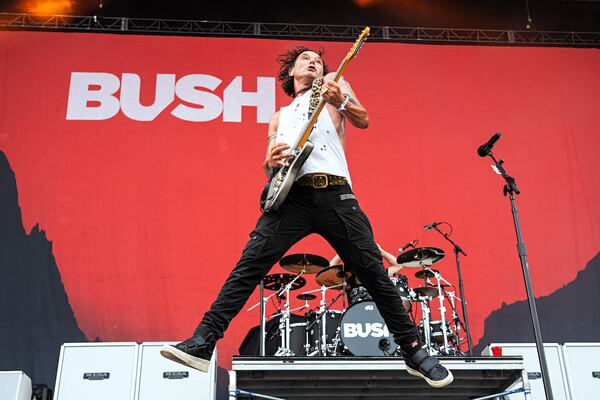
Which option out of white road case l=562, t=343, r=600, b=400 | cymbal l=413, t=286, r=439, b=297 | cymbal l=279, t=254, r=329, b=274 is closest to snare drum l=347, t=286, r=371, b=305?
cymbal l=279, t=254, r=329, b=274

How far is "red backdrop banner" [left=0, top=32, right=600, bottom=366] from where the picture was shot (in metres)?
7.44

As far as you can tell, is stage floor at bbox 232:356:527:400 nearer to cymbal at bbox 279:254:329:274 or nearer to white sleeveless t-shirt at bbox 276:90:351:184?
white sleeveless t-shirt at bbox 276:90:351:184

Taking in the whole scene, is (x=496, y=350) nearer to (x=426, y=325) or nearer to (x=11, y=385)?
(x=426, y=325)

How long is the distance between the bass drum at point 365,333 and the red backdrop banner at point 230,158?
1.78 metres

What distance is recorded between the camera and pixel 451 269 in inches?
297

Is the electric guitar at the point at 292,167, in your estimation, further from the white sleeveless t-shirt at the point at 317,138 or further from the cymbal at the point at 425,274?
the cymbal at the point at 425,274

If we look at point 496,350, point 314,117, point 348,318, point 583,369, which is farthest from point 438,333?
point 314,117

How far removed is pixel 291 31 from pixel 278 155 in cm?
610

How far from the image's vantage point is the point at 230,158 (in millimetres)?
8039

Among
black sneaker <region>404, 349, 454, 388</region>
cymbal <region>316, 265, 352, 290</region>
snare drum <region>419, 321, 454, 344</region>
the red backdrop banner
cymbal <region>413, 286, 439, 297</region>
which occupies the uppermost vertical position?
the red backdrop banner

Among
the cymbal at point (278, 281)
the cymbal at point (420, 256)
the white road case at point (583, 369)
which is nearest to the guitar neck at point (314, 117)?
the cymbal at point (420, 256)

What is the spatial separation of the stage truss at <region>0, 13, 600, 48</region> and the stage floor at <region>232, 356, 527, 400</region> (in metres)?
5.44

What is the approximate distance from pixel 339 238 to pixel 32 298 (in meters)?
5.06

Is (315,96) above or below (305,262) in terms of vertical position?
below
